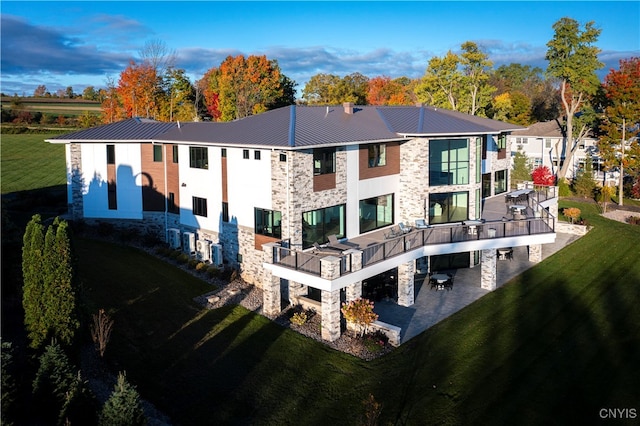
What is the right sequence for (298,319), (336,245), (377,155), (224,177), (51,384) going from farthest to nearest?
(377,155), (224,177), (336,245), (298,319), (51,384)

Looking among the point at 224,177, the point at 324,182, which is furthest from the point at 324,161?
the point at 224,177

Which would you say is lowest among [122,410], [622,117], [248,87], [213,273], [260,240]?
[122,410]

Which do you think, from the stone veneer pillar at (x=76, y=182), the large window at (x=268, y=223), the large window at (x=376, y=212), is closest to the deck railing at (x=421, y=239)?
the large window at (x=268, y=223)

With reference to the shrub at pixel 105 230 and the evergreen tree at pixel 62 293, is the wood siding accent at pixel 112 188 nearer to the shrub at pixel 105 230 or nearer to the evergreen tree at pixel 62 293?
the shrub at pixel 105 230

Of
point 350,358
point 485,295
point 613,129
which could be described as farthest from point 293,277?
point 613,129

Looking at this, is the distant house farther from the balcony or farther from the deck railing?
the deck railing

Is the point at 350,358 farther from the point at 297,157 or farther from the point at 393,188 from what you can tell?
the point at 393,188

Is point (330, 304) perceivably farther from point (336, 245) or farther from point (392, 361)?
point (336, 245)
